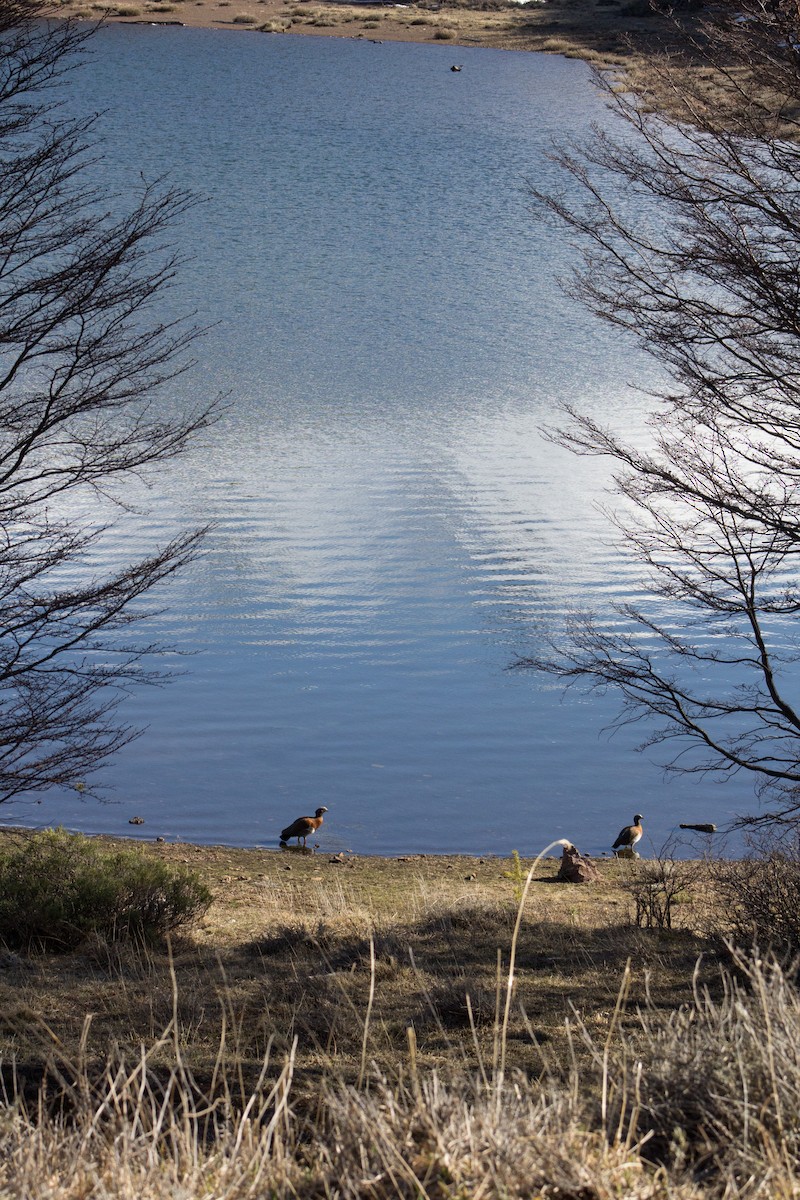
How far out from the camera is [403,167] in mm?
34219

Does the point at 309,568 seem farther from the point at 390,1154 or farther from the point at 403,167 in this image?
the point at 403,167

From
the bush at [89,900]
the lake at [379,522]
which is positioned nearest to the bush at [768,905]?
the bush at [89,900]

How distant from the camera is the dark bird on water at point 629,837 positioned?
9.73 metres

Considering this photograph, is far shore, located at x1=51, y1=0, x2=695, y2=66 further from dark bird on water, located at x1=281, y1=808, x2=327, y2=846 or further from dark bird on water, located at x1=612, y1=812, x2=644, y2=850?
dark bird on water, located at x1=281, y1=808, x2=327, y2=846

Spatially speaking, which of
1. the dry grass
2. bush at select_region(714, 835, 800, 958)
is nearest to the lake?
the dry grass

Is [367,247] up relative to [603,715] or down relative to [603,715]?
up

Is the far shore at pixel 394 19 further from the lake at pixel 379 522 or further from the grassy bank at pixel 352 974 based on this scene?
the grassy bank at pixel 352 974

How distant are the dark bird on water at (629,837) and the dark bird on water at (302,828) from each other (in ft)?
8.04

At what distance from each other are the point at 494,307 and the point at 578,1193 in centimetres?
2297

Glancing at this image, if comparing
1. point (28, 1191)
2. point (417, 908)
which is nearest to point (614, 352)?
point (417, 908)

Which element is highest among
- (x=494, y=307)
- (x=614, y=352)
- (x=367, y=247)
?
(x=367, y=247)

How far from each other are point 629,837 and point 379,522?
24.5 ft

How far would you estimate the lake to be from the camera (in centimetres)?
1080

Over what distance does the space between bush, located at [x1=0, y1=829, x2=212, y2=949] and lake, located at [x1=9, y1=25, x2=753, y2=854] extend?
9.92 ft
